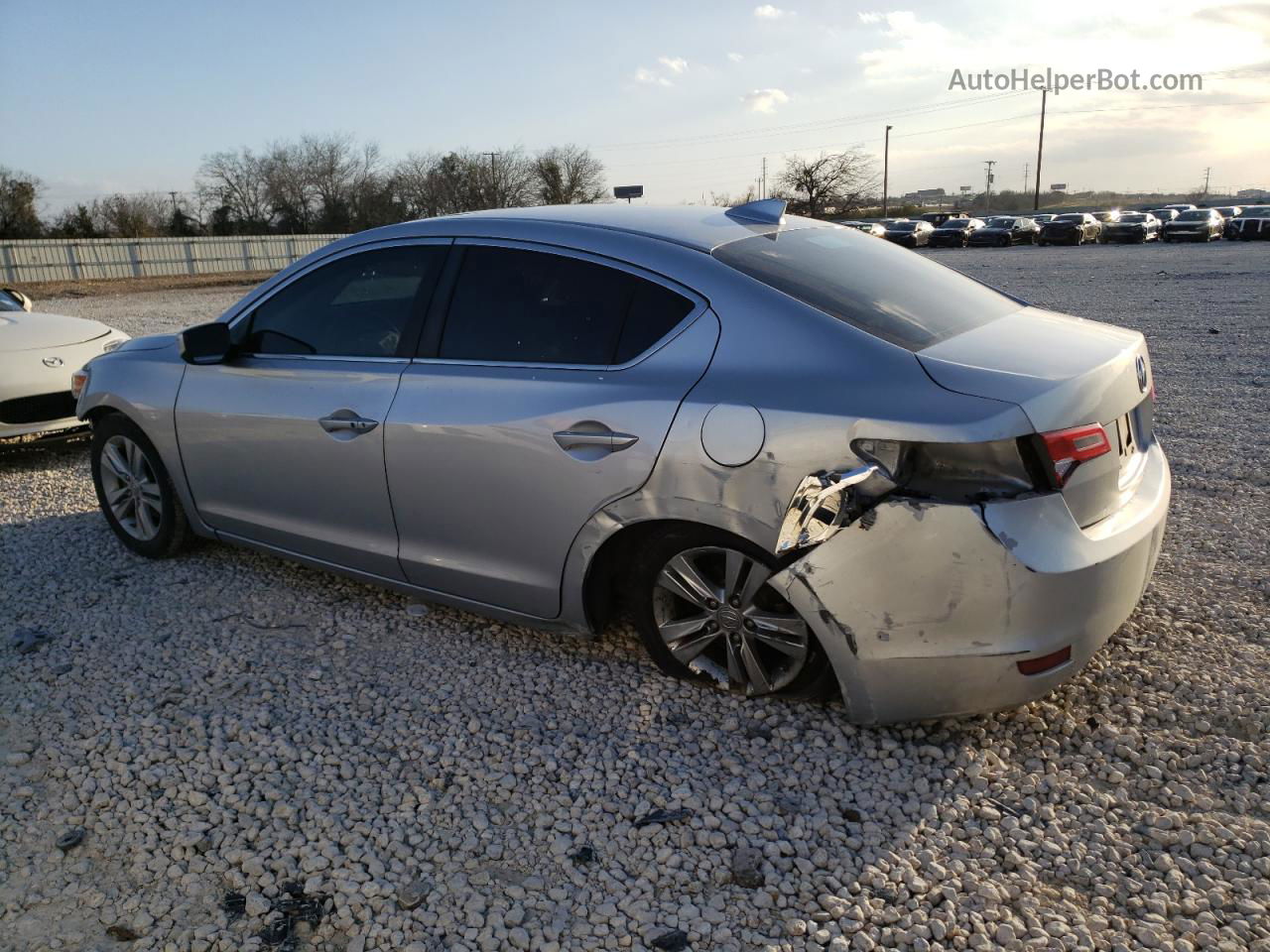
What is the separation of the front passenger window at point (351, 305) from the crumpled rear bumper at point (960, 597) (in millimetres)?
1910

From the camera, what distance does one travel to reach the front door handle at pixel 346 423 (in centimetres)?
368

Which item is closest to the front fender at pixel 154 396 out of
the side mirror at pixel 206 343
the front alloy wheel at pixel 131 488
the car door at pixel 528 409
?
the front alloy wheel at pixel 131 488

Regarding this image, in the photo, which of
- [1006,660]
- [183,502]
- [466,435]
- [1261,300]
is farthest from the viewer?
[1261,300]

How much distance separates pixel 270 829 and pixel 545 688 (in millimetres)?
1058

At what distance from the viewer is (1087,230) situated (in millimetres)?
42031

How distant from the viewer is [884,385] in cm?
270

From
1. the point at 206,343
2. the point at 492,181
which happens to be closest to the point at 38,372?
the point at 206,343

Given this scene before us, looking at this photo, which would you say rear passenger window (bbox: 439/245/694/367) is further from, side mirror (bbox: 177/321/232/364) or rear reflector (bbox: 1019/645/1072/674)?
rear reflector (bbox: 1019/645/1072/674)

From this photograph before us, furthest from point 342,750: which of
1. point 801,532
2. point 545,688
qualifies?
point 801,532

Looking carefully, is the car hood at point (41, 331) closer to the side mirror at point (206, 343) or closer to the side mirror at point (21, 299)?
the side mirror at point (21, 299)

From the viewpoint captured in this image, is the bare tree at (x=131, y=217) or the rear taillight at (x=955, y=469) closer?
the rear taillight at (x=955, y=469)

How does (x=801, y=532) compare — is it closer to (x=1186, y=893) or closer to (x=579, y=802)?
(x=579, y=802)

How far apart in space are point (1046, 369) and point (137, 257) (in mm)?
44142

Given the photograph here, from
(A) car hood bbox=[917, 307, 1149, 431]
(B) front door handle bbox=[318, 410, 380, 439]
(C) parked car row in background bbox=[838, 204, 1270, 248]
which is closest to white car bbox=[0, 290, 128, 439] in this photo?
(B) front door handle bbox=[318, 410, 380, 439]
